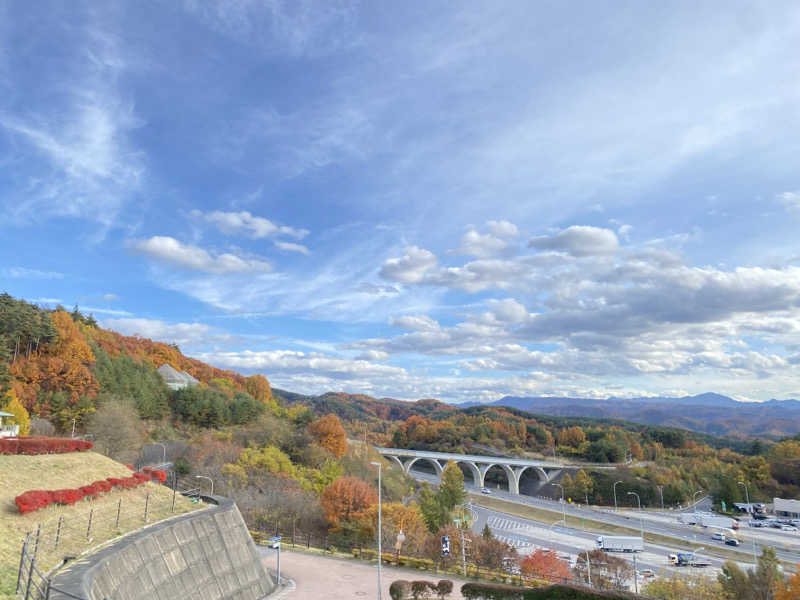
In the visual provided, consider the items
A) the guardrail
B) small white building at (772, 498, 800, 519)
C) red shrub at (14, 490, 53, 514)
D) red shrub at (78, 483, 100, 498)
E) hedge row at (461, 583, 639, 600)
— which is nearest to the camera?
the guardrail

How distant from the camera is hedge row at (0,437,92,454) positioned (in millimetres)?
25228

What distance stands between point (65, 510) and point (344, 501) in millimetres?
26105

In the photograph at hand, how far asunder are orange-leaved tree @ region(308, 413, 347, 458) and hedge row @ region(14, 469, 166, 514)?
140ft

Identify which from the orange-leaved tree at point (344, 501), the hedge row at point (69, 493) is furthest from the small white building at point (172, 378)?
the hedge row at point (69, 493)

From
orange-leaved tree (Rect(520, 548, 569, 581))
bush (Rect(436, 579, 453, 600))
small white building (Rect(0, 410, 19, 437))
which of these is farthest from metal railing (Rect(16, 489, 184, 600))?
orange-leaved tree (Rect(520, 548, 569, 581))

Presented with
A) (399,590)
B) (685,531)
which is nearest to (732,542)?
(685,531)

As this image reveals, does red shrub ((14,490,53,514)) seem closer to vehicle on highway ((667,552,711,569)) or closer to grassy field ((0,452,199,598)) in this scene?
grassy field ((0,452,199,598))

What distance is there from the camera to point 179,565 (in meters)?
20.7

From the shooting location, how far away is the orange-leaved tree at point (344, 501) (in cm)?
4256

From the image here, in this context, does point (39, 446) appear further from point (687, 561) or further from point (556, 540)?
point (556, 540)

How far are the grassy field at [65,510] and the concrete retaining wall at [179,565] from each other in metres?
1.07

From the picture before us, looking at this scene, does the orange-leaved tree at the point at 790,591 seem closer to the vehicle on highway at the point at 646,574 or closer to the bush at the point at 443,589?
the vehicle on highway at the point at 646,574

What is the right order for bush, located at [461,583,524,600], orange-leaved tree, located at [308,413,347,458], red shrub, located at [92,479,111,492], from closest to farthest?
bush, located at [461,583,524,600] < red shrub, located at [92,479,111,492] < orange-leaved tree, located at [308,413,347,458]

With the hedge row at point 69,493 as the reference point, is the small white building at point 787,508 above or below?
below
